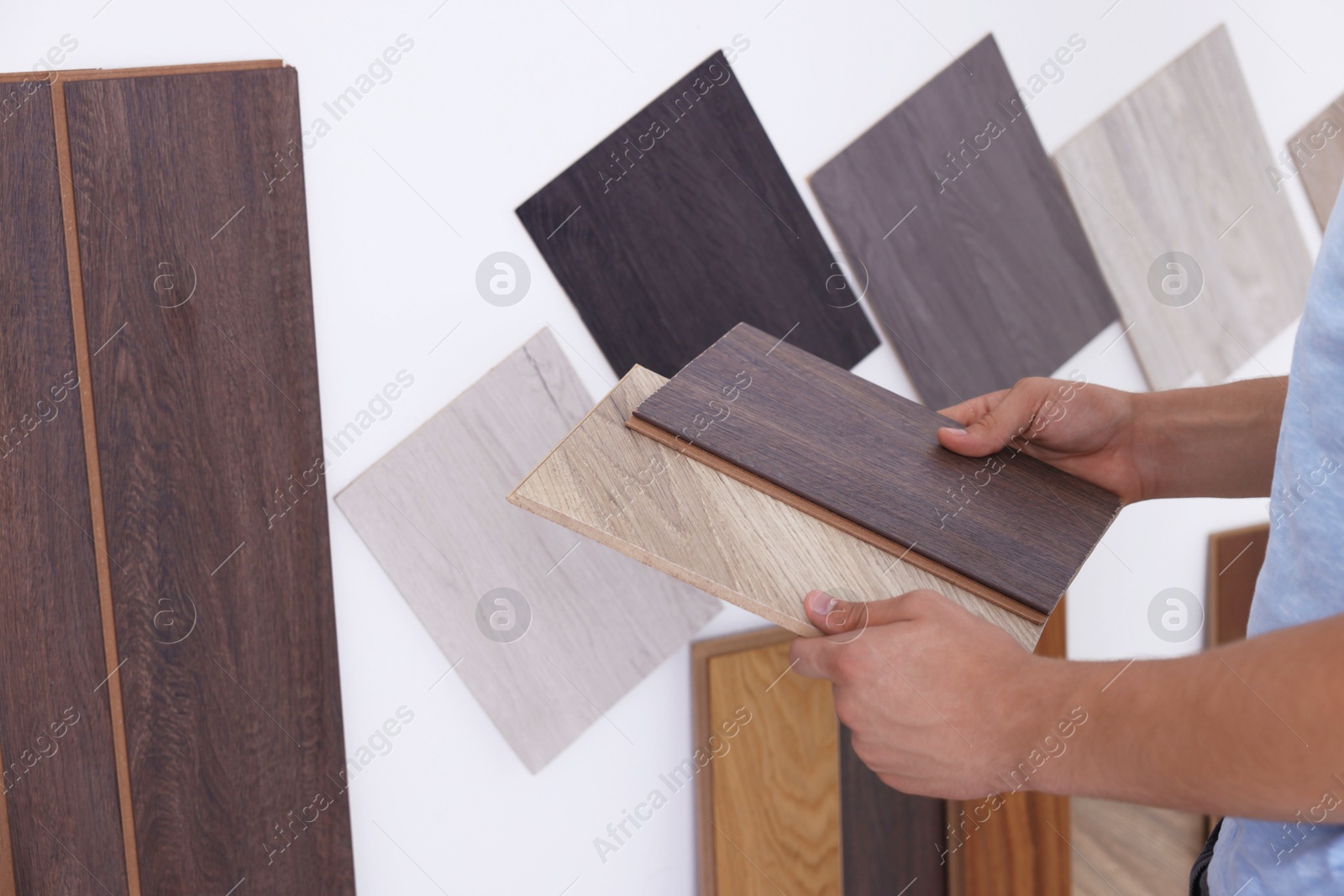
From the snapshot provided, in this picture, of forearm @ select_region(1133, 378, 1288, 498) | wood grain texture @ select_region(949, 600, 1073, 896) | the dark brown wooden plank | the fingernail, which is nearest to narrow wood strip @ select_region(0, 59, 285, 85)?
the fingernail

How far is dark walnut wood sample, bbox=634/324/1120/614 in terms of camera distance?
88 cm

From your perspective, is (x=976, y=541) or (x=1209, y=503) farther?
(x=1209, y=503)

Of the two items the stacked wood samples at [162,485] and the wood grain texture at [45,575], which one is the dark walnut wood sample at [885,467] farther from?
the wood grain texture at [45,575]

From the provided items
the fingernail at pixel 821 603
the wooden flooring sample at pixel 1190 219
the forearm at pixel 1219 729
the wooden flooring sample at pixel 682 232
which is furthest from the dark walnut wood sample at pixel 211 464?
the wooden flooring sample at pixel 1190 219

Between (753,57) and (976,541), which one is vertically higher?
(753,57)

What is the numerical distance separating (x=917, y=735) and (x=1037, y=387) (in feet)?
1.64

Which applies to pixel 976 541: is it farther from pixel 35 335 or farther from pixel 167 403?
pixel 35 335

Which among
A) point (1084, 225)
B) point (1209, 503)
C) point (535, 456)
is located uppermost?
point (535, 456)

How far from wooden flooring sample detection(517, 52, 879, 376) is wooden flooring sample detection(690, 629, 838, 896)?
530 mm

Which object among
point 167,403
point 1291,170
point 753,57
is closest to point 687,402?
point 167,403

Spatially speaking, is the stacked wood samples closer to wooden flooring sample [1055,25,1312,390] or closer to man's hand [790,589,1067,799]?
man's hand [790,589,1067,799]

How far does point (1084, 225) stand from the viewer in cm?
176

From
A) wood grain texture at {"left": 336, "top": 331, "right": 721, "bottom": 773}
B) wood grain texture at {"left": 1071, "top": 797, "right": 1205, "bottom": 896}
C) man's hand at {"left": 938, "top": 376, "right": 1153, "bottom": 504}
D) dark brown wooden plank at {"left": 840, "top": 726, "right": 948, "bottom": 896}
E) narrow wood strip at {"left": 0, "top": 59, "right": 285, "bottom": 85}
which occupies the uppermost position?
narrow wood strip at {"left": 0, "top": 59, "right": 285, "bottom": 85}

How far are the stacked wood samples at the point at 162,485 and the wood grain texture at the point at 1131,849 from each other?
5.45 ft
